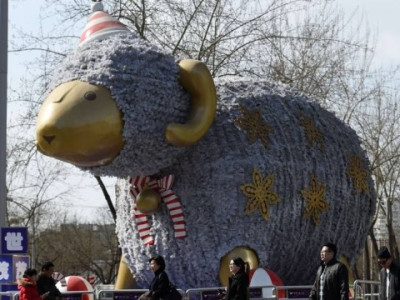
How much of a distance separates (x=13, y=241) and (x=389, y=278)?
5.25 meters

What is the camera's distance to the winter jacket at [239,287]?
9.69 m

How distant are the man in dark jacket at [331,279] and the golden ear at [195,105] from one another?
274 centimetres

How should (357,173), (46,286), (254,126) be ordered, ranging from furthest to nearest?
(357,173) → (254,126) → (46,286)

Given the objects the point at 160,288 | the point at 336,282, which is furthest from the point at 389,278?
the point at 160,288

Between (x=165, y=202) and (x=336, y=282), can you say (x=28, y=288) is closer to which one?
(x=165, y=202)

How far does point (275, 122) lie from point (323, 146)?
0.87 meters

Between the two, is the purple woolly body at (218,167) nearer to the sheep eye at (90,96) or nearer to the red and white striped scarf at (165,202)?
the red and white striped scarf at (165,202)

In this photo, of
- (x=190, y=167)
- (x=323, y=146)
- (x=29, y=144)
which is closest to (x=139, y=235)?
(x=190, y=167)

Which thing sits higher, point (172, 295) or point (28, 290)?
point (28, 290)

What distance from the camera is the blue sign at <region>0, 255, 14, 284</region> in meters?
12.6

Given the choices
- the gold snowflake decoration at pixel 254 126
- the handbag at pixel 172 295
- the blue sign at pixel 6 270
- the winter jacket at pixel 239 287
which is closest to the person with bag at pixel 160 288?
the handbag at pixel 172 295

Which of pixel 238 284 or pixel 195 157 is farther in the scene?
pixel 195 157

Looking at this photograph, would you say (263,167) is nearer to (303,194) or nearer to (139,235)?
(303,194)

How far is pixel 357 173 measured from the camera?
43.7 ft
